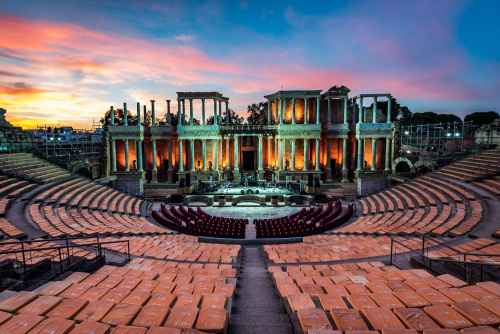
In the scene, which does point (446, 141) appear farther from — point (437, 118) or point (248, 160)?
point (437, 118)

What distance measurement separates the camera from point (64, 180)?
2391 cm

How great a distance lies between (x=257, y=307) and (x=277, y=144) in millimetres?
36731

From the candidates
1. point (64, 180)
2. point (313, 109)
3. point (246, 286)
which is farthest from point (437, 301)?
point (313, 109)

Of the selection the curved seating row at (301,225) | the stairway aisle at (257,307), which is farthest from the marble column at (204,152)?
the stairway aisle at (257,307)

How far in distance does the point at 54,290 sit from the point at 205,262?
18.6 feet

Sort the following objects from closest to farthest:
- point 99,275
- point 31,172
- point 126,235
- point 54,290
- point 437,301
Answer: point 437,301 < point 54,290 < point 99,275 < point 126,235 < point 31,172

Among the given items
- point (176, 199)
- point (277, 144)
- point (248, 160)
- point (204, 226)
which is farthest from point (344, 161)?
point (204, 226)

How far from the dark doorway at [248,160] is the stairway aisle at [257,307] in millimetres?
39702

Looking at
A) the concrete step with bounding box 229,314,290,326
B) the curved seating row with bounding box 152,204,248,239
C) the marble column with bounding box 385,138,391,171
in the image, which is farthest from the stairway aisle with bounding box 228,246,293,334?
the marble column with bounding box 385,138,391,171

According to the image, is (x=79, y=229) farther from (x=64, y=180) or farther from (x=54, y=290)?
(x=64, y=180)

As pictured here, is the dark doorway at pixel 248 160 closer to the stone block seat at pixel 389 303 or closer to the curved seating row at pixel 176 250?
the curved seating row at pixel 176 250

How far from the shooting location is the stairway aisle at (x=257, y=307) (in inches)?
239

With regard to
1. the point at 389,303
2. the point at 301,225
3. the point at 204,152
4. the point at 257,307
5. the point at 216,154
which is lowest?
the point at 301,225

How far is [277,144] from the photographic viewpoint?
141 feet
